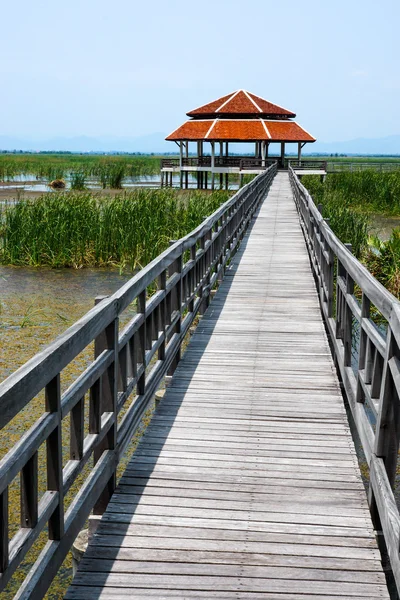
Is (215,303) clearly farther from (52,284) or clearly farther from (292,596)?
(292,596)

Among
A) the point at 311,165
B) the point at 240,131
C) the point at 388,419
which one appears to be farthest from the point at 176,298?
the point at 240,131

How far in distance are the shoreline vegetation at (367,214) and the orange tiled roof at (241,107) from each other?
1169 centimetres

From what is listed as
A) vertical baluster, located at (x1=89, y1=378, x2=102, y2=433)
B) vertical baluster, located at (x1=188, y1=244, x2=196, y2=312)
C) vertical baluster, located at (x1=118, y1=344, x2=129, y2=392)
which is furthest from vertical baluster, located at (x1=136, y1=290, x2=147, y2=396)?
vertical baluster, located at (x1=188, y1=244, x2=196, y2=312)

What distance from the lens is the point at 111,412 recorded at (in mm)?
3709

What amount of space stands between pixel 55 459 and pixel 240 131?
40922 millimetres

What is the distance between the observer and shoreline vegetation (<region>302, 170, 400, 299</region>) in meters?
11.8

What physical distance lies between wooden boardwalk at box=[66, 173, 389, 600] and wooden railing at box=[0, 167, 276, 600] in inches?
9.0

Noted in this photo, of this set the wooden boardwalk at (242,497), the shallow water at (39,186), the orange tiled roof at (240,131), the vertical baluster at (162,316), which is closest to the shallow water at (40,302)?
the vertical baluster at (162,316)

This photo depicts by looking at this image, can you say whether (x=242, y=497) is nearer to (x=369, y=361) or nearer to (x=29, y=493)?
(x=369, y=361)

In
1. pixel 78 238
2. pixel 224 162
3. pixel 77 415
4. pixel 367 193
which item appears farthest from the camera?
pixel 224 162

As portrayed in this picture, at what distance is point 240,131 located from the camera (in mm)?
42344

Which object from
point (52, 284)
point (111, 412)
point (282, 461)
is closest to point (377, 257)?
point (52, 284)

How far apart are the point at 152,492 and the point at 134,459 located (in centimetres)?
48

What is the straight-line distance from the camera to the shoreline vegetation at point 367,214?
11.8 m
